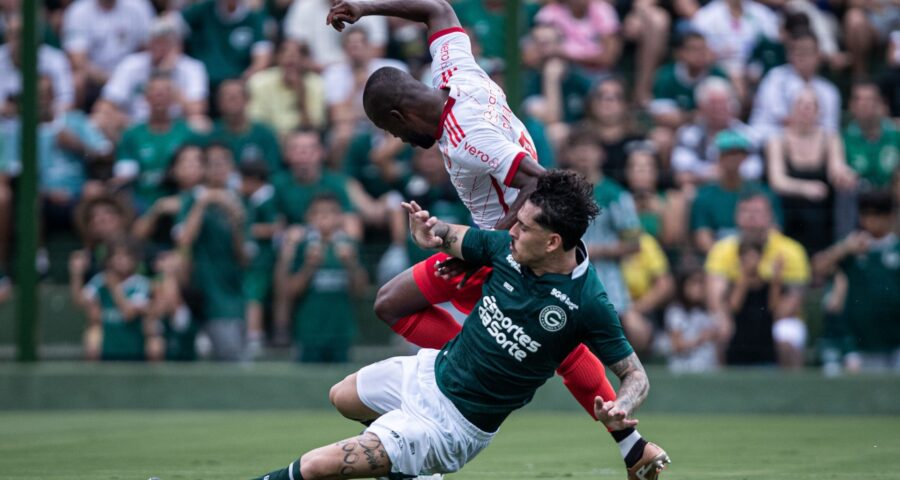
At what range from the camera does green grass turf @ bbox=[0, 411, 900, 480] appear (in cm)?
803

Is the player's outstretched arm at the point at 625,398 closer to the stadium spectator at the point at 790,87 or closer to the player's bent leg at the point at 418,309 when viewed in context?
the player's bent leg at the point at 418,309

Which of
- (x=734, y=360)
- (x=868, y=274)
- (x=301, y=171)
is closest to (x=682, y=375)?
(x=734, y=360)

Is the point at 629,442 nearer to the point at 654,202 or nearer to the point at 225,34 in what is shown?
the point at 654,202

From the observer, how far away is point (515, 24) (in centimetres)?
1287

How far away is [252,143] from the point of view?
13195mm

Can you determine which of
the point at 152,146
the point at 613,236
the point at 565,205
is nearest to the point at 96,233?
the point at 152,146

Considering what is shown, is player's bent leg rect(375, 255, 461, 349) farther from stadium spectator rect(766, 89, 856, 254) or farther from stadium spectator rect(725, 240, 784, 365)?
stadium spectator rect(766, 89, 856, 254)

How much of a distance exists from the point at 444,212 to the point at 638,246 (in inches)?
68.2

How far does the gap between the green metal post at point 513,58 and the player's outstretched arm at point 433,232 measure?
6530 millimetres

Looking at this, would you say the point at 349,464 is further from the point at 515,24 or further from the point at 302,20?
the point at 302,20

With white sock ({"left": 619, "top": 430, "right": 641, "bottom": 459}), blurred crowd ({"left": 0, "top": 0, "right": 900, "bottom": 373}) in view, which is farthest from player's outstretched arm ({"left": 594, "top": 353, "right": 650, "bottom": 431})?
blurred crowd ({"left": 0, "top": 0, "right": 900, "bottom": 373})

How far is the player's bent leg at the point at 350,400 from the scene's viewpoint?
21.4ft

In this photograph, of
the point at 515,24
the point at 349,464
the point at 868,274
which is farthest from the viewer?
the point at 515,24

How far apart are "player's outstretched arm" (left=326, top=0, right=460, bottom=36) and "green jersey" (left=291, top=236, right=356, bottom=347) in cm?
525
